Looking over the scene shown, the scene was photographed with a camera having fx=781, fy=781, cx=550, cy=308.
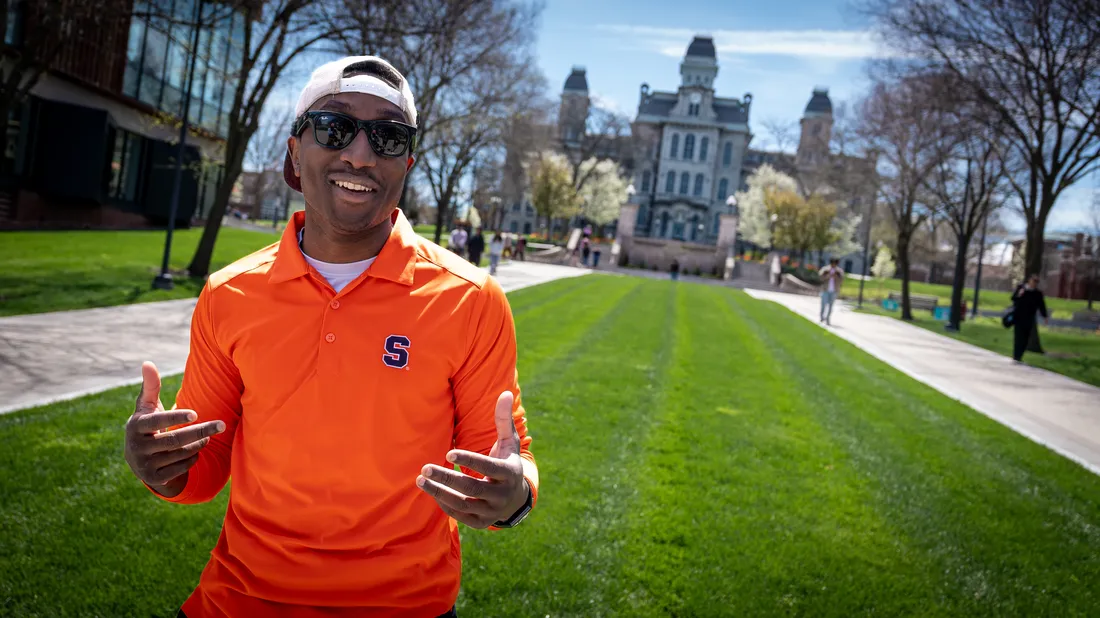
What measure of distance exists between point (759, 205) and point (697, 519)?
7246cm

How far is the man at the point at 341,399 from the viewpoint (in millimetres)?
2074

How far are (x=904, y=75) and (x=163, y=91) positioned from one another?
27.3 metres

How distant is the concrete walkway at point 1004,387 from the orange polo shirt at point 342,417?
8379 mm

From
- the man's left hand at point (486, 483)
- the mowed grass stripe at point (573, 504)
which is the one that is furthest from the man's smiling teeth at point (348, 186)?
the mowed grass stripe at point (573, 504)

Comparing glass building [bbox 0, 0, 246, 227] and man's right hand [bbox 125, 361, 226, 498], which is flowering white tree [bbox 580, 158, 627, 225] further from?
man's right hand [bbox 125, 361, 226, 498]

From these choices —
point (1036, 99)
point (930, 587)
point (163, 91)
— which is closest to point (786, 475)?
point (930, 587)

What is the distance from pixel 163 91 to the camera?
1236 inches

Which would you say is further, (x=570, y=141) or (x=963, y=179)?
(x=570, y=141)

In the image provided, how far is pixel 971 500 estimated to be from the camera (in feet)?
21.6

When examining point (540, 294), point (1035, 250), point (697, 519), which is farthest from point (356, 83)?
point (1035, 250)

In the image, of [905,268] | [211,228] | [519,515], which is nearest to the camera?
[519,515]

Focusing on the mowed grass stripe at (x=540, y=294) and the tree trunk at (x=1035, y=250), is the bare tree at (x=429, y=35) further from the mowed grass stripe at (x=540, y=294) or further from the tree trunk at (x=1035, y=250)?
the tree trunk at (x=1035, y=250)

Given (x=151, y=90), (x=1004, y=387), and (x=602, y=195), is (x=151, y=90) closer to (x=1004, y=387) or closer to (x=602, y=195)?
(x=1004, y=387)

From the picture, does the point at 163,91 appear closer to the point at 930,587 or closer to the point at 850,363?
the point at 850,363
